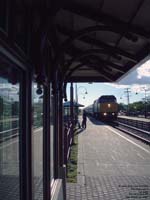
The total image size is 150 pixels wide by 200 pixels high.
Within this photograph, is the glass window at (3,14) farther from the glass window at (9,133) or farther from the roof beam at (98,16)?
the roof beam at (98,16)

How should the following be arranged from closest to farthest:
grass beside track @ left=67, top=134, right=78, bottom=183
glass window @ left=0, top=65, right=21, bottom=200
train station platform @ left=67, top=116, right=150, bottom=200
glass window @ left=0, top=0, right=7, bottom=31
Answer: glass window @ left=0, top=0, right=7, bottom=31, glass window @ left=0, top=65, right=21, bottom=200, train station platform @ left=67, top=116, right=150, bottom=200, grass beside track @ left=67, top=134, right=78, bottom=183

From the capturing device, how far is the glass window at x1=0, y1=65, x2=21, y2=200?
251 cm

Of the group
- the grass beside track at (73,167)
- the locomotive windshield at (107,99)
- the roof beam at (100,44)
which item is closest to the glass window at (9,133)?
the roof beam at (100,44)

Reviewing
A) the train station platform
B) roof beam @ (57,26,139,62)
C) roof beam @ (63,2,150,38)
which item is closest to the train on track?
the train station platform

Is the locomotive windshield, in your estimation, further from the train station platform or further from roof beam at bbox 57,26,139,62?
roof beam at bbox 57,26,139,62

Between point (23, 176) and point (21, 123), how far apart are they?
1.50ft

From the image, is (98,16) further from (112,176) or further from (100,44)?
(112,176)

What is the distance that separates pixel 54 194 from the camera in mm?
5594

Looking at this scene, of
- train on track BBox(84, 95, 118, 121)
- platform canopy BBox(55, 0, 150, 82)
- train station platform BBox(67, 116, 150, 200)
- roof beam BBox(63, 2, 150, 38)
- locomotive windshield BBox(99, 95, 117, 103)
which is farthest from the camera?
locomotive windshield BBox(99, 95, 117, 103)

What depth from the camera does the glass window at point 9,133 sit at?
251cm

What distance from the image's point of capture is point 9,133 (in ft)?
8.94

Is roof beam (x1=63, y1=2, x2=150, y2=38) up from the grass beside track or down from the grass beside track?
up

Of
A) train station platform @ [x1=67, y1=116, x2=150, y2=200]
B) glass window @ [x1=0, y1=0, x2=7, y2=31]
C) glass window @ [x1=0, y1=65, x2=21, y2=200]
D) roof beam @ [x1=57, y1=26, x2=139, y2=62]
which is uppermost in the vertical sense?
roof beam @ [x1=57, y1=26, x2=139, y2=62]

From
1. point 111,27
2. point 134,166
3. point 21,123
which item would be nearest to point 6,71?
point 21,123
